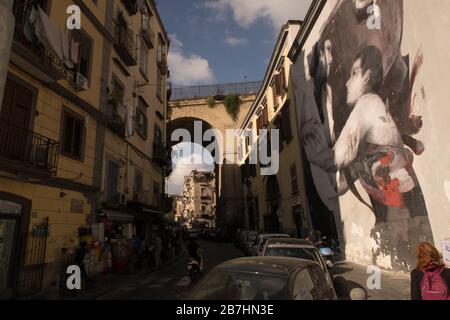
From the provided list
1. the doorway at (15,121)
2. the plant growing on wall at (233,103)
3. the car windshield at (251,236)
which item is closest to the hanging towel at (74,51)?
the doorway at (15,121)

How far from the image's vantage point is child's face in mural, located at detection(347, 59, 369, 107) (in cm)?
1371

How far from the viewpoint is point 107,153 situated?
15.1 metres

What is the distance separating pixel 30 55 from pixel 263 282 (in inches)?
352

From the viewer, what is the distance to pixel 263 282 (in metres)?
4.16

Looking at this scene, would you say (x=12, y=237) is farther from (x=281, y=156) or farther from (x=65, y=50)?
(x=281, y=156)

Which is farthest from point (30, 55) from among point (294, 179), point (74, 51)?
point (294, 179)

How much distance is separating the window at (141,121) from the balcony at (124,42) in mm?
3000

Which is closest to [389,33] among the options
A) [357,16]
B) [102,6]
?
[357,16]

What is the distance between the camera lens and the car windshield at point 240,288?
400 centimetres

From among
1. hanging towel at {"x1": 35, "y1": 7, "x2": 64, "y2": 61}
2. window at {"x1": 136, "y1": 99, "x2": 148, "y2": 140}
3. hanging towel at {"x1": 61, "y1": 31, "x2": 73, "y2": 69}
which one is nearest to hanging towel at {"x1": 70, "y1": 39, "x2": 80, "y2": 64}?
hanging towel at {"x1": 61, "y1": 31, "x2": 73, "y2": 69}

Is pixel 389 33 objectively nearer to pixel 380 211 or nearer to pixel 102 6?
pixel 380 211

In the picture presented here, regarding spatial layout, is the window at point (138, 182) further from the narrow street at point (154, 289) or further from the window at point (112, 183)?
the narrow street at point (154, 289)

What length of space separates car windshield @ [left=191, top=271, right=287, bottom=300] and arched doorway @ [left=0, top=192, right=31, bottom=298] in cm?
712
